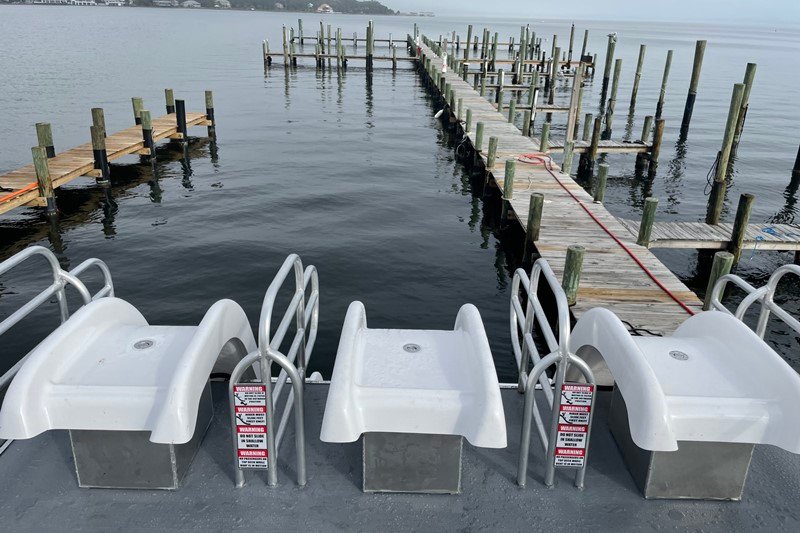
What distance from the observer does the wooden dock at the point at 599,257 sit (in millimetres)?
10258

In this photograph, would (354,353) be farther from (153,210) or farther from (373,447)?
(153,210)

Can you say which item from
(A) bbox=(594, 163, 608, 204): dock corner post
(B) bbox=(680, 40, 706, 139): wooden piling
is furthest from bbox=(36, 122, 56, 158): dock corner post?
(B) bbox=(680, 40, 706, 139): wooden piling

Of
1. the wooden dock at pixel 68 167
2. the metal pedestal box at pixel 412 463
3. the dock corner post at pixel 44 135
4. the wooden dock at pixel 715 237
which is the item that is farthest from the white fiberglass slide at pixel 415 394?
the dock corner post at pixel 44 135

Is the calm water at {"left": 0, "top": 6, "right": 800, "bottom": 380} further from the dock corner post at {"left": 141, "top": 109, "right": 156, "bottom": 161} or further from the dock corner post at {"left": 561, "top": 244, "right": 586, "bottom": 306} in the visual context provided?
the dock corner post at {"left": 561, "top": 244, "right": 586, "bottom": 306}

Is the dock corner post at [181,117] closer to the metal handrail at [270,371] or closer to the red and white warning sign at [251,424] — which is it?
the metal handrail at [270,371]

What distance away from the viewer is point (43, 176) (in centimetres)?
1688

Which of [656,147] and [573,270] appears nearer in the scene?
[573,270]

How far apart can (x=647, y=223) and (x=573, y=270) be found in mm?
3843

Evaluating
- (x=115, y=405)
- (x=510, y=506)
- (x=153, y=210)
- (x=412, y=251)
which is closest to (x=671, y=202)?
(x=412, y=251)

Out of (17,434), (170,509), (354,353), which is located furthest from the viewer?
(354,353)

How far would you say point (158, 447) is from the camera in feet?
13.9

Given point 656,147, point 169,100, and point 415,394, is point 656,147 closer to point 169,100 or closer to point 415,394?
point 169,100

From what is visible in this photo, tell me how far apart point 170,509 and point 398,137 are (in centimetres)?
2959

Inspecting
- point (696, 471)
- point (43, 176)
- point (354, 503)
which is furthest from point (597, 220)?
point (43, 176)
